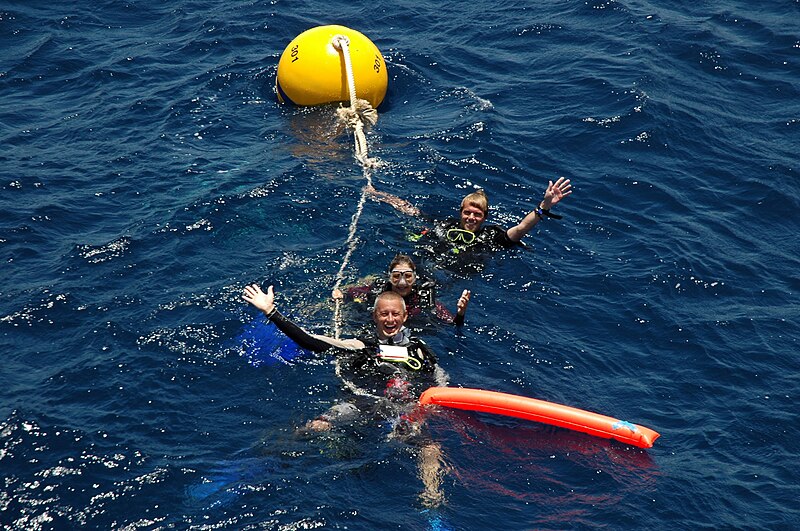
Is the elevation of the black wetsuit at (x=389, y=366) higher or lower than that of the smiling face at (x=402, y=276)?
lower

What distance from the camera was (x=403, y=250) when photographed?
12984 millimetres

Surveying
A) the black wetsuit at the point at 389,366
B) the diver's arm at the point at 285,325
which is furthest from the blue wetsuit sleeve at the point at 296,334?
the black wetsuit at the point at 389,366

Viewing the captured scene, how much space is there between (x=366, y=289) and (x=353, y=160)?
376 centimetres

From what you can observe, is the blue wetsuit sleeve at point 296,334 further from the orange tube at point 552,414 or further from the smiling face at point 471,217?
the smiling face at point 471,217

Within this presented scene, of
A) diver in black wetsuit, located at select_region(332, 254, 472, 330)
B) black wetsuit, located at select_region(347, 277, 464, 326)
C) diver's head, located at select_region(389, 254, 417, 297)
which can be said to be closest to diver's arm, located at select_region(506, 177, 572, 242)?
diver in black wetsuit, located at select_region(332, 254, 472, 330)

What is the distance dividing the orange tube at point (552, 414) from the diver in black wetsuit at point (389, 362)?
558 mm

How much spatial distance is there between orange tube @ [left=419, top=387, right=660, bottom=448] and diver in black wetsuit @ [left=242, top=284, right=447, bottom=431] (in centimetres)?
56

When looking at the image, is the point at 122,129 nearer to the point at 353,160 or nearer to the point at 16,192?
the point at 16,192

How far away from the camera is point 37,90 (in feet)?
55.5

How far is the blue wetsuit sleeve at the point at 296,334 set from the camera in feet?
30.3

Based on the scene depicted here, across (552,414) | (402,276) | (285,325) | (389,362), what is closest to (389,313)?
(389,362)

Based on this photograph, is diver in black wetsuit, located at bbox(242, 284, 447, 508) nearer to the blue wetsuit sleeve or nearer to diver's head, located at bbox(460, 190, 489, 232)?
the blue wetsuit sleeve

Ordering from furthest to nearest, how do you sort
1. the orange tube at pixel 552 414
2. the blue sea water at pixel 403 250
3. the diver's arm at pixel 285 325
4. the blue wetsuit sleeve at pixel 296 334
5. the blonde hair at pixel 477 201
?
the blonde hair at pixel 477 201
the orange tube at pixel 552 414
the blue wetsuit sleeve at pixel 296 334
the diver's arm at pixel 285 325
the blue sea water at pixel 403 250

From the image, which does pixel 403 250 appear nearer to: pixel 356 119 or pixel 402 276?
pixel 402 276
